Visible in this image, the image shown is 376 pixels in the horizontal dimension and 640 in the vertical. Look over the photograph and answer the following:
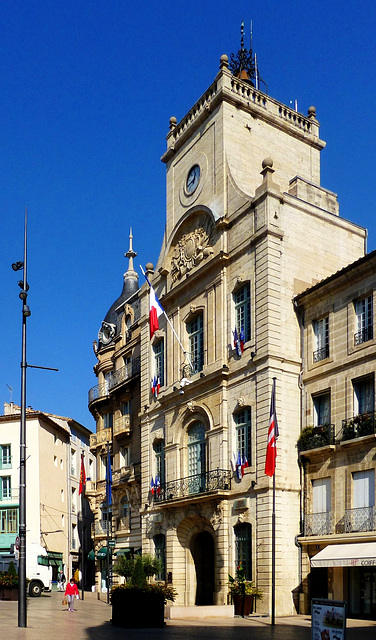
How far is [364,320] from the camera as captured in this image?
28.1 metres

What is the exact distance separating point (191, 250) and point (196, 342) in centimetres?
431

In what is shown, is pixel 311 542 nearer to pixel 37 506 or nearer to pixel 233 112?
pixel 233 112

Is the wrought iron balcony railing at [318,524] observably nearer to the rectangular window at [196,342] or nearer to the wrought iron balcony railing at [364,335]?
the wrought iron balcony railing at [364,335]

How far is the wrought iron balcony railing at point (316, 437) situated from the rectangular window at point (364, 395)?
4.26 feet

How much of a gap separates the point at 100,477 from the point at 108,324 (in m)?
9.90

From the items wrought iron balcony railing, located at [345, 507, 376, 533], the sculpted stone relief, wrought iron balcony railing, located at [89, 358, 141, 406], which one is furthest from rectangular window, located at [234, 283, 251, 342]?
wrought iron balcony railing, located at [89, 358, 141, 406]

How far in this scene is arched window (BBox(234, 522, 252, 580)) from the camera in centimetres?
2979

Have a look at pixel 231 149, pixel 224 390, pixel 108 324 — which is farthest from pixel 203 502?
pixel 108 324

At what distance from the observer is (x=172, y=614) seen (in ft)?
85.9

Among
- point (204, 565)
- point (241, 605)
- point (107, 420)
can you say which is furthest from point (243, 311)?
point (107, 420)

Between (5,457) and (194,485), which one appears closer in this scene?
(194,485)

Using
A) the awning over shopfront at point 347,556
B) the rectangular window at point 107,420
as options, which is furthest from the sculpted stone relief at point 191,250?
the rectangular window at point 107,420

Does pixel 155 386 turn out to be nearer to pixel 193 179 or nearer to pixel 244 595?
pixel 193 179

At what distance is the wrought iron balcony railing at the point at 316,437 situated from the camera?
92.7ft
